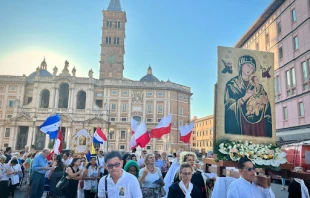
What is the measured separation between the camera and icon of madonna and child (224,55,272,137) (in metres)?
6.07

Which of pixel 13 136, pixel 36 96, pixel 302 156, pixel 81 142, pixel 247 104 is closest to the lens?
pixel 247 104

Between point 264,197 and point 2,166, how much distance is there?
8.54 m

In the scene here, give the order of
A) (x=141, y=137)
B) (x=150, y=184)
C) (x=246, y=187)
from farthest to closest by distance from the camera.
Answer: (x=141, y=137) → (x=150, y=184) → (x=246, y=187)

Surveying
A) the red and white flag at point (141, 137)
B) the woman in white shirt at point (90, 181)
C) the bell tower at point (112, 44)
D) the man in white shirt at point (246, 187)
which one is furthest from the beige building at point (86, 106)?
the man in white shirt at point (246, 187)

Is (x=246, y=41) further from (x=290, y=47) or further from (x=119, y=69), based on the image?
(x=119, y=69)

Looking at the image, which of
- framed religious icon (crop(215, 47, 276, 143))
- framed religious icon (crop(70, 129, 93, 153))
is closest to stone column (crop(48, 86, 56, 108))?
framed religious icon (crop(70, 129, 93, 153))

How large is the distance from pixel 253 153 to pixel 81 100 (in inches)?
2116

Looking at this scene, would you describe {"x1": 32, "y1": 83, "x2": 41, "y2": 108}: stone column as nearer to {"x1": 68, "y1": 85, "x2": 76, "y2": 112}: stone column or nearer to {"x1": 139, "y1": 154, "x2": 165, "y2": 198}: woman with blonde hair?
{"x1": 68, "y1": 85, "x2": 76, "y2": 112}: stone column

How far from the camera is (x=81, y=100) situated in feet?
183

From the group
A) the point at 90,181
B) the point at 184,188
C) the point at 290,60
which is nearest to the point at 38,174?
the point at 90,181

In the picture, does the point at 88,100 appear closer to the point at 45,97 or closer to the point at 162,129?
the point at 45,97

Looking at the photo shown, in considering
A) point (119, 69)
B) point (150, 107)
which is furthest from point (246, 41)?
point (119, 69)

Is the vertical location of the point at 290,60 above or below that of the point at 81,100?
below

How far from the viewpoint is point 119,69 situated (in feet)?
207
